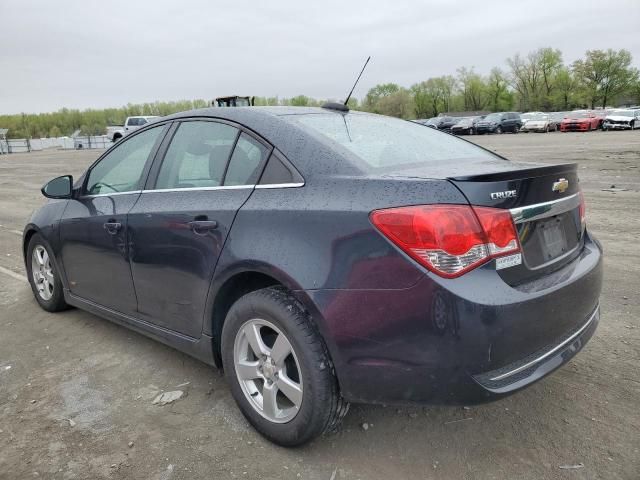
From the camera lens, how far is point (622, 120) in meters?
36.9

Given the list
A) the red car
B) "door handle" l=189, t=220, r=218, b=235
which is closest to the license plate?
"door handle" l=189, t=220, r=218, b=235

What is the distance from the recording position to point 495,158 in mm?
3047

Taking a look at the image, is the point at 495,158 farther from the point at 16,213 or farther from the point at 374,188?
the point at 16,213

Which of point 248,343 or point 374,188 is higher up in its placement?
point 374,188

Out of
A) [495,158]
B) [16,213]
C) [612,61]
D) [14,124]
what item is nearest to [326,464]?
[495,158]

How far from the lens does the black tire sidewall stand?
2.29 m

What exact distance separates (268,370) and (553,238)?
1.45 meters

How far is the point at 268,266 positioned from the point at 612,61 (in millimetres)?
100316

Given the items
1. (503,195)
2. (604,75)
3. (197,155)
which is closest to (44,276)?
(197,155)

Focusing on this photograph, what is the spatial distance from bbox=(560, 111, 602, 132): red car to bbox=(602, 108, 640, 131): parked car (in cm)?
72

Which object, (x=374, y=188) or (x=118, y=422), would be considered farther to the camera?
(x=118, y=422)

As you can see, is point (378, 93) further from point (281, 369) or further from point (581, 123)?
point (281, 369)

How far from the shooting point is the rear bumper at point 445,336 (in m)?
2.00

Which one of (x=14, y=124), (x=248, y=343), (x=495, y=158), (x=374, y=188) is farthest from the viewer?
(x=14, y=124)
